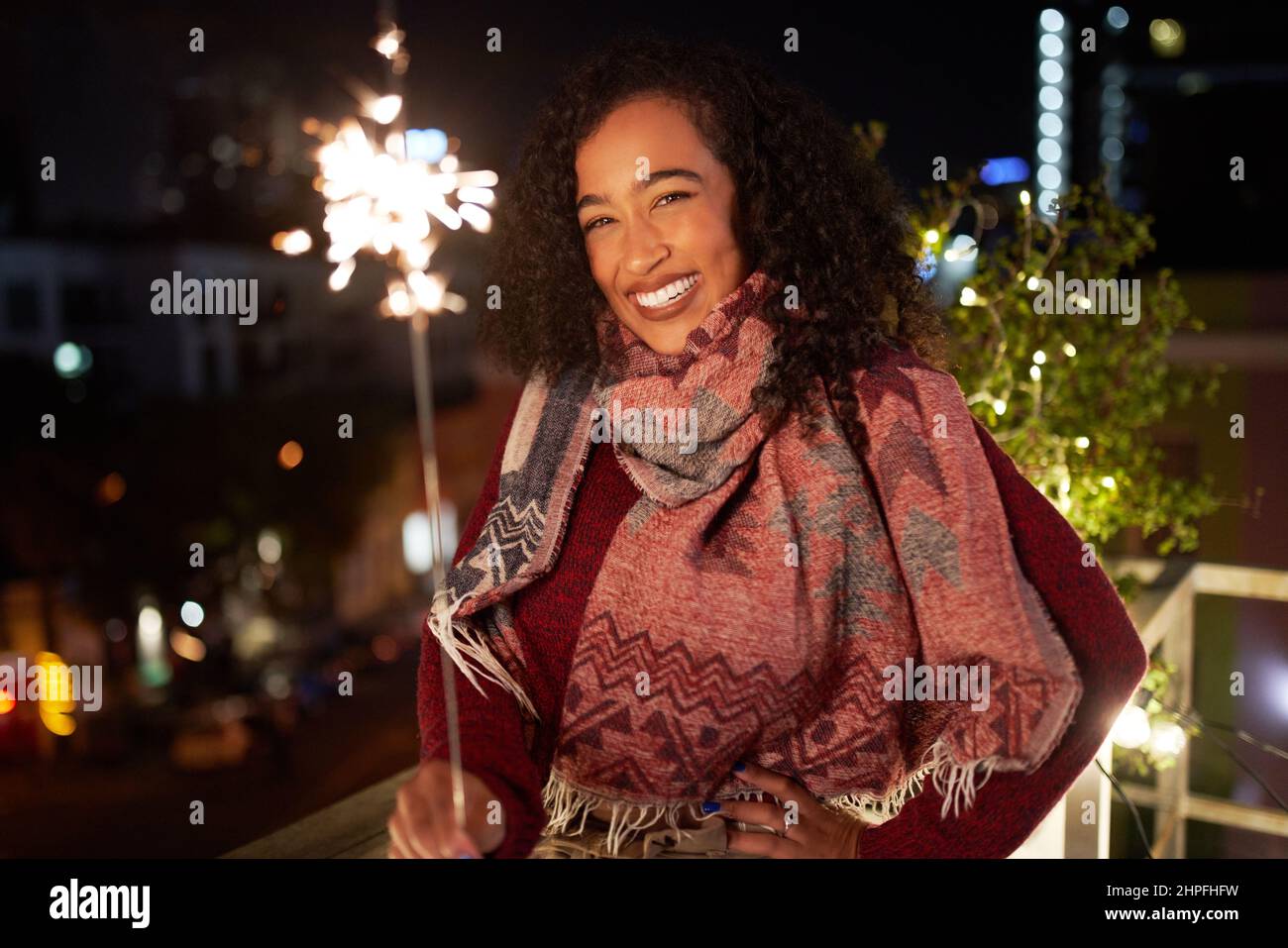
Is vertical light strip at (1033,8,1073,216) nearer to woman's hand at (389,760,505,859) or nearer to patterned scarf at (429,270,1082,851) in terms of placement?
patterned scarf at (429,270,1082,851)

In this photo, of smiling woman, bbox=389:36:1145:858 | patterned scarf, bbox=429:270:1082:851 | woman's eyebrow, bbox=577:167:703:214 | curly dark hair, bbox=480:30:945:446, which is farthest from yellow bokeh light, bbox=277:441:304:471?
woman's eyebrow, bbox=577:167:703:214

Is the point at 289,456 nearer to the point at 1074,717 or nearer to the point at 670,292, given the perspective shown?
the point at 670,292

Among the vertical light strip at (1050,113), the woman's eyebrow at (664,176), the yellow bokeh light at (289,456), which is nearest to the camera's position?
the woman's eyebrow at (664,176)

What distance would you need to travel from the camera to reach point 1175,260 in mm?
Result: 9641

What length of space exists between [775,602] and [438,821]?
20.9 inches

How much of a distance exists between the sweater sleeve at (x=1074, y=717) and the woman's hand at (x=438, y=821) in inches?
20.5

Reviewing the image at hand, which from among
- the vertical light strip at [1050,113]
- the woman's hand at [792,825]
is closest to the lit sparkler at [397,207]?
the woman's hand at [792,825]

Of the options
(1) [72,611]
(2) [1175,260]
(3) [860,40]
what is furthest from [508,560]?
(1) [72,611]

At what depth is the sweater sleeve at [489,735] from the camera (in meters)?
1.39

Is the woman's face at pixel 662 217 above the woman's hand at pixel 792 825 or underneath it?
above

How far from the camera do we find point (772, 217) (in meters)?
1.61

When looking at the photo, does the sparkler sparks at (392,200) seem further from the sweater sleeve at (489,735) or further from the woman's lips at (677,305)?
the sweater sleeve at (489,735)

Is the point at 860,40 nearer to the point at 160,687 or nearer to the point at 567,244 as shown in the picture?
the point at 567,244

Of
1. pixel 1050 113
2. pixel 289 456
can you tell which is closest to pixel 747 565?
pixel 1050 113
